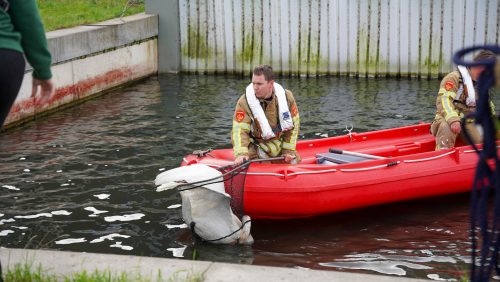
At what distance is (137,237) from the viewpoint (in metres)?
7.53

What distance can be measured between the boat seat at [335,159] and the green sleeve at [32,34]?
188 inches

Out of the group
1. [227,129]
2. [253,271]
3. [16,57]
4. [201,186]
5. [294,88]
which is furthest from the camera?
[294,88]

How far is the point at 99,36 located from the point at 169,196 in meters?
6.73

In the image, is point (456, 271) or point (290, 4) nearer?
point (456, 271)

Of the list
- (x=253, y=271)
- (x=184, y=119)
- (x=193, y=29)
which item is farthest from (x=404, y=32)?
(x=253, y=271)

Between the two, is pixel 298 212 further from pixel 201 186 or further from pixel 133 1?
pixel 133 1

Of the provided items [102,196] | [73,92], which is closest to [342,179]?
[102,196]

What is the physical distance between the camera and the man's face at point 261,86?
25.0ft

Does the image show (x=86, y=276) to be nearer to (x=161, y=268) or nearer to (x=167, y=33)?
(x=161, y=268)

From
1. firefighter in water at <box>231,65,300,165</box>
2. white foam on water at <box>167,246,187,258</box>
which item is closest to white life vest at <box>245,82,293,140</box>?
firefighter in water at <box>231,65,300,165</box>

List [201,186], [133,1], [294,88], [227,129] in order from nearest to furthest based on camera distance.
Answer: [201,186]
[227,129]
[294,88]
[133,1]

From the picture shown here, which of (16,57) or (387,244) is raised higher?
(16,57)

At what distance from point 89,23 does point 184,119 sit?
3879 millimetres

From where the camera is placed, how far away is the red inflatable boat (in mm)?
7371
